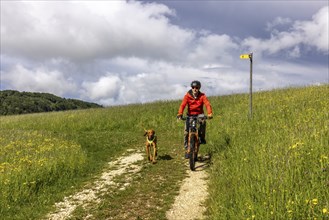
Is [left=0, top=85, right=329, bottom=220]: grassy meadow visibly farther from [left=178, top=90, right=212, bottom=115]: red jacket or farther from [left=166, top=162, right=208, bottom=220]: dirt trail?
[left=178, top=90, right=212, bottom=115]: red jacket

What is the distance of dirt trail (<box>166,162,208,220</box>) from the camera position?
7.09m

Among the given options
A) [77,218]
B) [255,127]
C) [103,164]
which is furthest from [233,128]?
[77,218]

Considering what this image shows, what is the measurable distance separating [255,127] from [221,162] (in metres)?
3.99

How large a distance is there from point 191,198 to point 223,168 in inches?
60.6

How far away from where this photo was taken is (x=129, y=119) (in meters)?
22.9

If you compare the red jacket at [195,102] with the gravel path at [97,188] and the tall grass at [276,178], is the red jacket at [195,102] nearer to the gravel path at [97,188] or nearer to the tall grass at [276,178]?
the tall grass at [276,178]

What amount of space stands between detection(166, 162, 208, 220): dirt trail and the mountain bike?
529 mm

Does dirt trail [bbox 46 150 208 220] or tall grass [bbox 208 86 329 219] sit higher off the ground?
tall grass [bbox 208 86 329 219]

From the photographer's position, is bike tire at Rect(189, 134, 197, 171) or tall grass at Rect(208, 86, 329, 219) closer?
tall grass at Rect(208, 86, 329, 219)

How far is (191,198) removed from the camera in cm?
804

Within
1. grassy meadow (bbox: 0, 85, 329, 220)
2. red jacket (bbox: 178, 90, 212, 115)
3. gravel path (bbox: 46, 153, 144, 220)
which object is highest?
red jacket (bbox: 178, 90, 212, 115)

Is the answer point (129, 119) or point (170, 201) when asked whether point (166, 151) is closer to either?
point (170, 201)

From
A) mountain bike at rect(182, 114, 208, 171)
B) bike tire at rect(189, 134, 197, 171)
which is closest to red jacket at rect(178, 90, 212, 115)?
mountain bike at rect(182, 114, 208, 171)

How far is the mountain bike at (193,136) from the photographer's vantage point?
10312 mm
